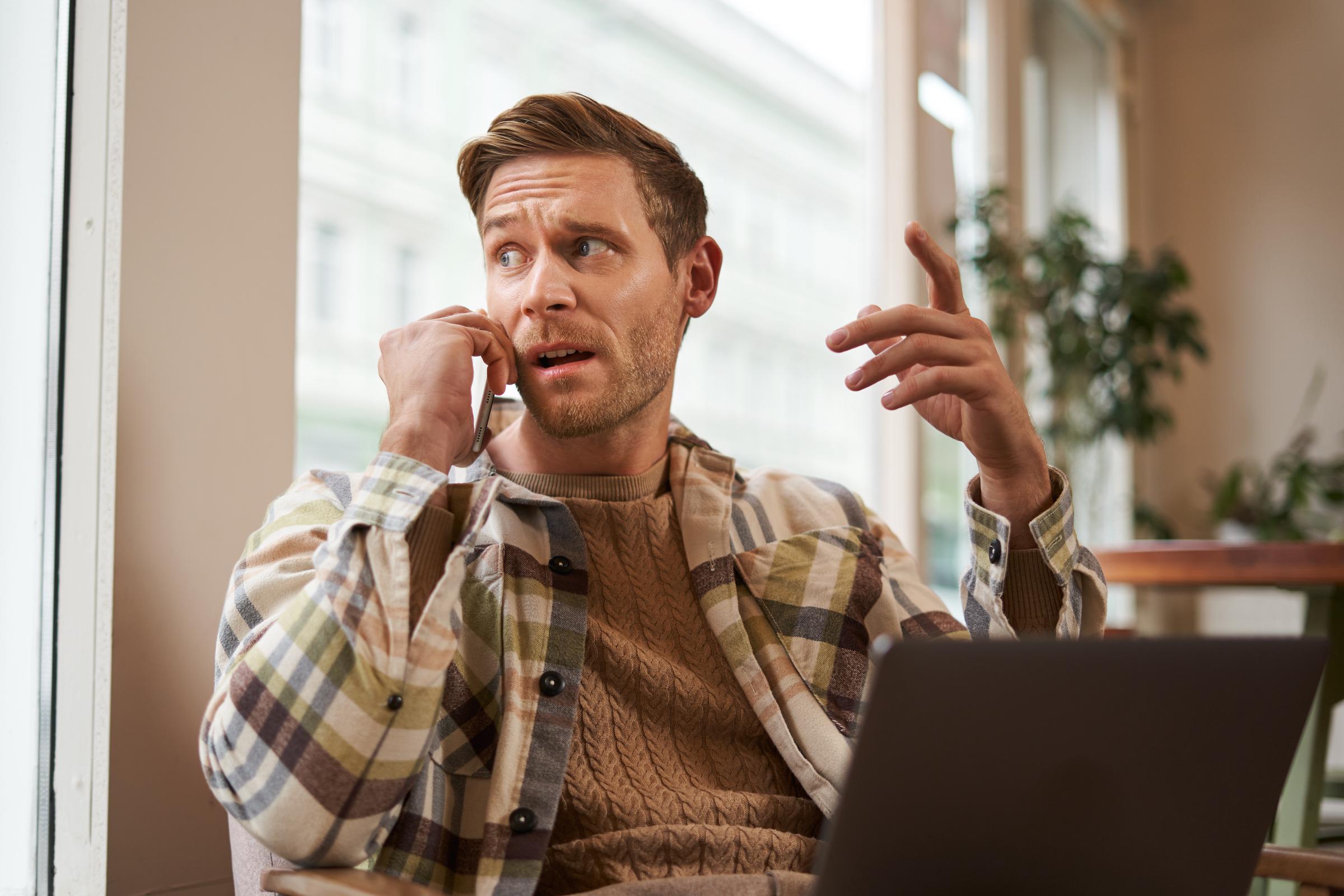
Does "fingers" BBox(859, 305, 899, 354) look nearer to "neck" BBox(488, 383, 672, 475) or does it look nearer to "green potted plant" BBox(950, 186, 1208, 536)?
"neck" BBox(488, 383, 672, 475)

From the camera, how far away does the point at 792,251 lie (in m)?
3.58

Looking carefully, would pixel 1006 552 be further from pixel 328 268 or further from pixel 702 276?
pixel 328 268

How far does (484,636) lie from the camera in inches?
48.4

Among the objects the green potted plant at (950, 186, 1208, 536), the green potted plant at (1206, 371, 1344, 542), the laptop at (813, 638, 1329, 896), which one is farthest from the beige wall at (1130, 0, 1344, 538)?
the laptop at (813, 638, 1329, 896)

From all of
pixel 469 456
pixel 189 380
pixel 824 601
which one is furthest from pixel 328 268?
pixel 824 601

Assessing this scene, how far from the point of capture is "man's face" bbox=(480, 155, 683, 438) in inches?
53.2

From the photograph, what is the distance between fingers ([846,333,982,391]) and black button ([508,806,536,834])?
502 millimetres

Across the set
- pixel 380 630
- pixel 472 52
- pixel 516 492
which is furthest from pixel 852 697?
pixel 472 52

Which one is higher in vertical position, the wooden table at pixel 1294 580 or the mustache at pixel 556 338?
the mustache at pixel 556 338

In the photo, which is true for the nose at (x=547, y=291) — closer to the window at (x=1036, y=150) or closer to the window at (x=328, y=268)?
the window at (x=328, y=268)

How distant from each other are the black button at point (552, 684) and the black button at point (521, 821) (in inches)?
4.7

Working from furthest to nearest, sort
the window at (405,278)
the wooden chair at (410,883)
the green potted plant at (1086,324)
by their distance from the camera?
the green potted plant at (1086,324), the window at (405,278), the wooden chair at (410,883)

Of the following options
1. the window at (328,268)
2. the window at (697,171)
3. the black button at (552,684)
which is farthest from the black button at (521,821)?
the window at (328,268)

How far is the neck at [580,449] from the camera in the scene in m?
1.44
